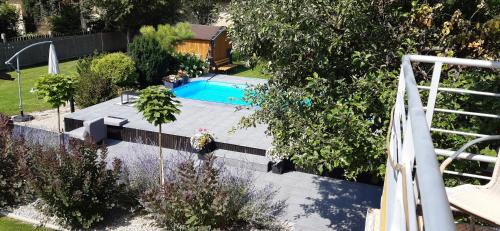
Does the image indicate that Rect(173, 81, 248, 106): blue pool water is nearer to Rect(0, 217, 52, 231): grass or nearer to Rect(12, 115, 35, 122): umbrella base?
Rect(12, 115, 35, 122): umbrella base

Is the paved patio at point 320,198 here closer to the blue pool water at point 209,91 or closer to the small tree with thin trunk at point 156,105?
the small tree with thin trunk at point 156,105

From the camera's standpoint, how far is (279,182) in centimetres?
1150

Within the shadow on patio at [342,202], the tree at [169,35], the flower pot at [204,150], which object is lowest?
the shadow on patio at [342,202]

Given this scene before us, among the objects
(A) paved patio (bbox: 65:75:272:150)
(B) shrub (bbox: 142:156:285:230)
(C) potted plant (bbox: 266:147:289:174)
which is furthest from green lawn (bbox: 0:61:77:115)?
(B) shrub (bbox: 142:156:285:230)

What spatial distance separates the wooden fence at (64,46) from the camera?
1029 inches

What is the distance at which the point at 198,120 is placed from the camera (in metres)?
16.1

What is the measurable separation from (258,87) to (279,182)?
4642 millimetres

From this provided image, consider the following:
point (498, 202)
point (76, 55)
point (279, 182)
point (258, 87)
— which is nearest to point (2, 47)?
point (76, 55)

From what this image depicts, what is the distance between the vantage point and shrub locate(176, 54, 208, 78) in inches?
939

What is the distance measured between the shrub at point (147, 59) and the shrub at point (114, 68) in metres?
1.57

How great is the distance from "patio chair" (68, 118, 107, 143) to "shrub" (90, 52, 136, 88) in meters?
4.94

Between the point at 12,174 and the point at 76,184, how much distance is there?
7.08ft

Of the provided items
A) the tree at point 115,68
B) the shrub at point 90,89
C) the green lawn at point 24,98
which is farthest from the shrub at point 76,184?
the tree at point 115,68

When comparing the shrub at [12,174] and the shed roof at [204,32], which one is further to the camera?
the shed roof at [204,32]
